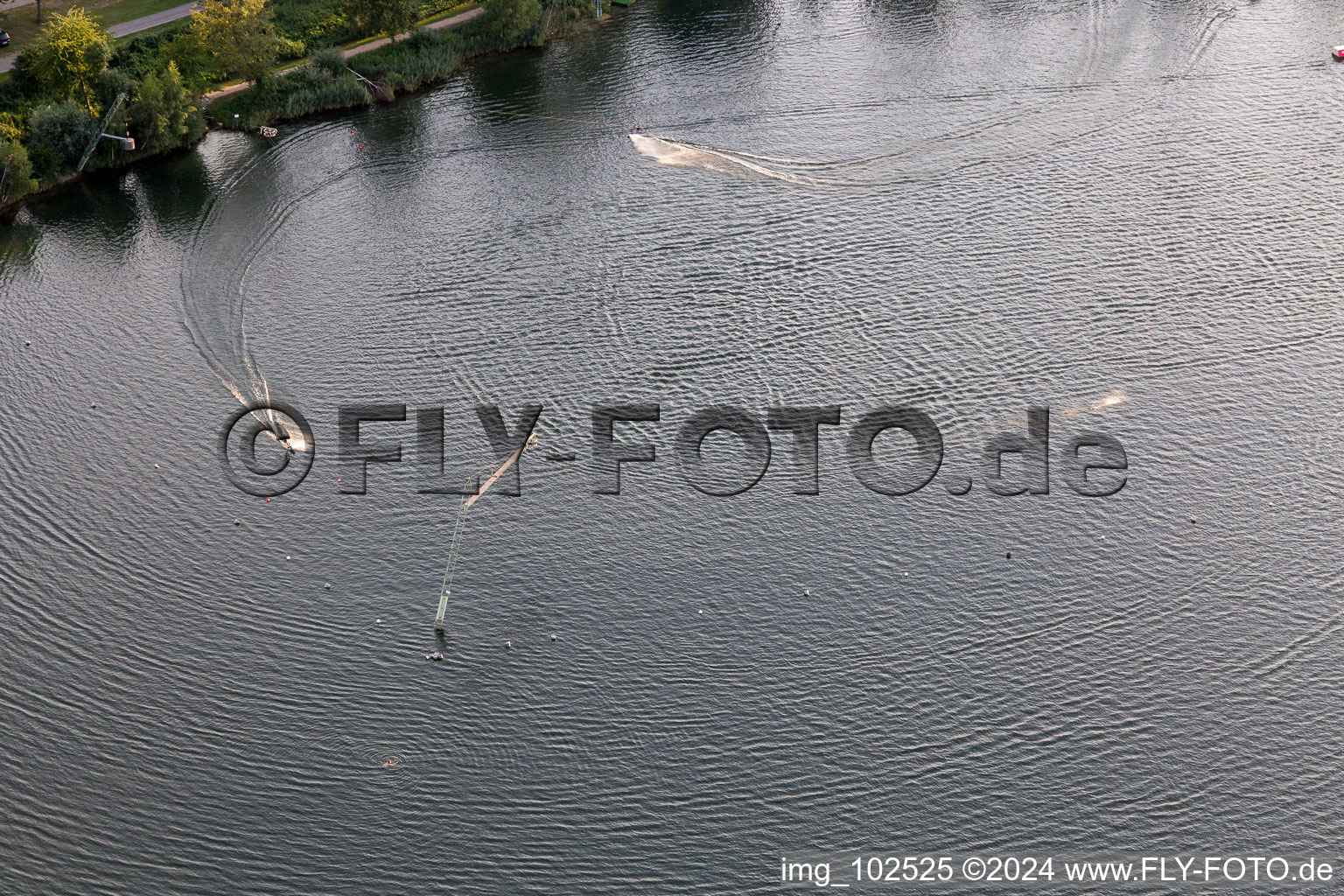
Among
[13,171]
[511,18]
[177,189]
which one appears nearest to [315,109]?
[177,189]

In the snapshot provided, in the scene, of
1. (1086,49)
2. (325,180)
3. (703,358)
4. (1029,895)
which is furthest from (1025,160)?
(1029,895)

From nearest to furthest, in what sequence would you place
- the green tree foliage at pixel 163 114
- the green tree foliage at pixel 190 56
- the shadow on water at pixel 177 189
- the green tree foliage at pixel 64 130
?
the shadow on water at pixel 177 189 < the green tree foliage at pixel 64 130 < the green tree foliage at pixel 163 114 < the green tree foliage at pixel 190 56

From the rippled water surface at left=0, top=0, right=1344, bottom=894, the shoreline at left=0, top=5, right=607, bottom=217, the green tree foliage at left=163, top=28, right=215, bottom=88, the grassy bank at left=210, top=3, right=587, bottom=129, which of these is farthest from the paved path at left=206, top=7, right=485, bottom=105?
the rippled water surface at left=0, top=0, right=1344, bottom=894

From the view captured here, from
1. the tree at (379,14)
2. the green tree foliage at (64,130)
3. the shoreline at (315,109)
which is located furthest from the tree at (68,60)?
the tree at (379,14)

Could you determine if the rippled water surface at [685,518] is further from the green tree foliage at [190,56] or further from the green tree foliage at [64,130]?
the green tree foliage at [190,56]

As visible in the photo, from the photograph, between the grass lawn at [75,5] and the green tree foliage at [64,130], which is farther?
the grass lawn at [75,5]

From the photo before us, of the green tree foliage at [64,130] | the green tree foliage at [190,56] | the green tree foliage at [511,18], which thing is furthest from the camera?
the green tree foliage at [511,18]

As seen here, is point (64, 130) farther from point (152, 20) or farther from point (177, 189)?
point (152, 20)

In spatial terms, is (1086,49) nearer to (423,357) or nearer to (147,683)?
(423,357)
